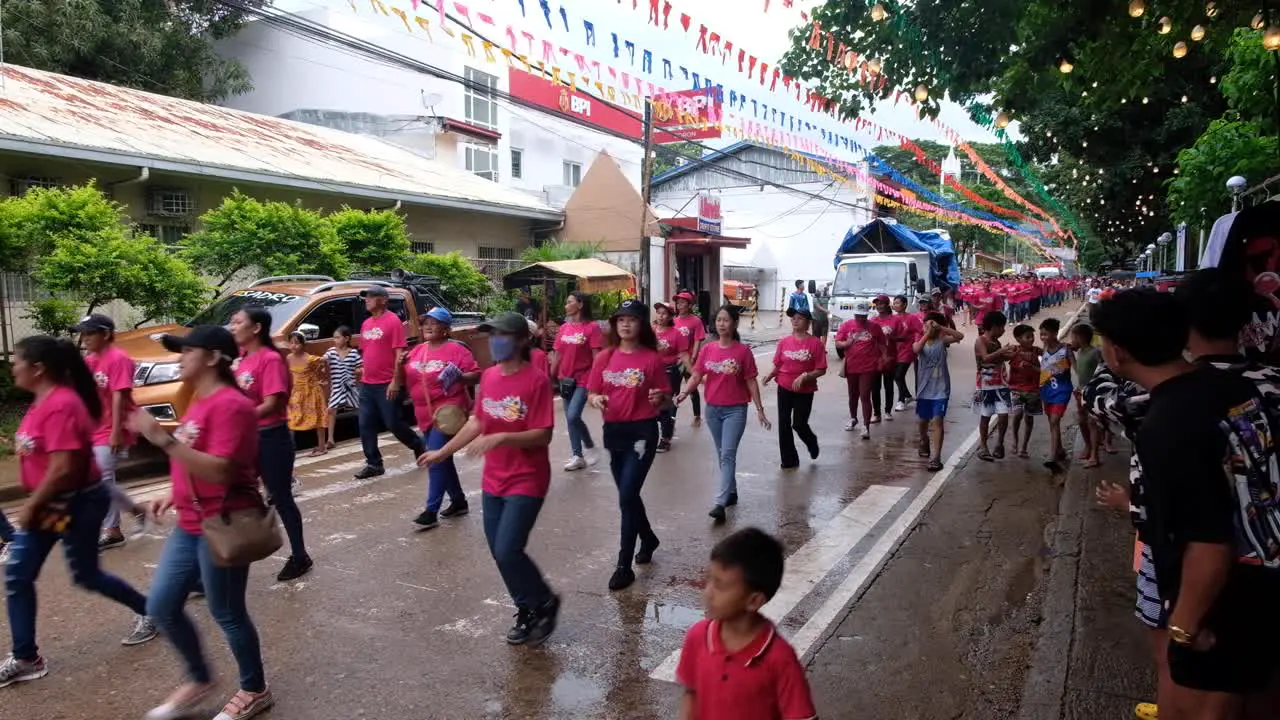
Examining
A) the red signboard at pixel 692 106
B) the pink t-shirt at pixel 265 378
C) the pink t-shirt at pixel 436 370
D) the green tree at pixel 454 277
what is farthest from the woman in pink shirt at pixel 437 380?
the green tree at pixel 454 277

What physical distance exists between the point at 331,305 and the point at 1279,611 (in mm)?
9581

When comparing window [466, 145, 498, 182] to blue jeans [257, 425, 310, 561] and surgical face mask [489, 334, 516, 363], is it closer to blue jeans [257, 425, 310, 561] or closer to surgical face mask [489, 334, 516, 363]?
blue jeans [257, 425, 310, 561]

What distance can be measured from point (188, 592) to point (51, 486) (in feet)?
2.61

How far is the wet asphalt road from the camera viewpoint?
12.8 ft

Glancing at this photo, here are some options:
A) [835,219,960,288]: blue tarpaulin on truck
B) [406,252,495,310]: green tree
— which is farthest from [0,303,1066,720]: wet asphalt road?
[835,219,960,288]: blue tarpaulin on truck

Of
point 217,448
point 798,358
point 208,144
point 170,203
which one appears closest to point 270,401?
point 217,448

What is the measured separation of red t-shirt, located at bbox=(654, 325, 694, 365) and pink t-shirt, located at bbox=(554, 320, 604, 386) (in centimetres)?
96

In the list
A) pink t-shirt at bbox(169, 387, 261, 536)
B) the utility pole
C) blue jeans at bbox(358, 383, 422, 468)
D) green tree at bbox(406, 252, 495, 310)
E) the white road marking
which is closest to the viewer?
pink t-shirt at bbox(169, 387, 261, 536)

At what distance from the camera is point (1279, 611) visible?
8.00ft

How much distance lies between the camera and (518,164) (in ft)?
104

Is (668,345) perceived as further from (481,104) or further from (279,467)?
(481,104)

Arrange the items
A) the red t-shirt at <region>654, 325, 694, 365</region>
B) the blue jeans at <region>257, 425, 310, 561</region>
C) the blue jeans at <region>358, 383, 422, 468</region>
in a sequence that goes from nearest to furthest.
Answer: the blue jeans at <region>257, 425, 310, 561</region>
the blue jeans at <region>358, 383, 422, 468</region>
the red t-shirt at <region>654, 325, 694, 365</region>

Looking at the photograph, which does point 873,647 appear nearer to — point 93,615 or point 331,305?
point 93,615

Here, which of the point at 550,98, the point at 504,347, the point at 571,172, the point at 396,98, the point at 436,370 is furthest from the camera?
the point at 550,98
